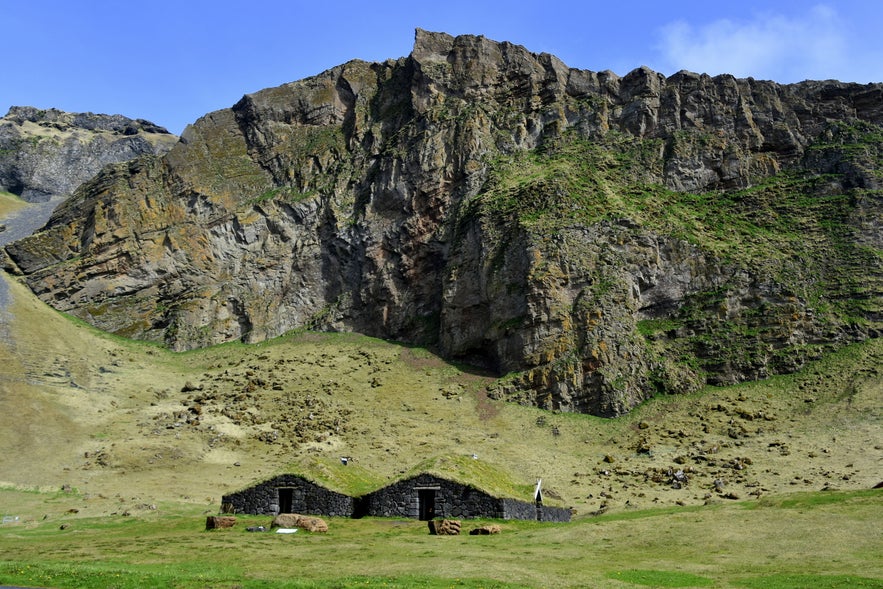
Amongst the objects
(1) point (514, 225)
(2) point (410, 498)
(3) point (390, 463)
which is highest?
(1) point (514, 225)

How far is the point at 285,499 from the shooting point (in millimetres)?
43500

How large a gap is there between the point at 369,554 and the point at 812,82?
109m

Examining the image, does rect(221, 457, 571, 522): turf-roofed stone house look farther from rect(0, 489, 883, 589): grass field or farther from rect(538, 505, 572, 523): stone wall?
rect(0, 489, 883, 589): grass field

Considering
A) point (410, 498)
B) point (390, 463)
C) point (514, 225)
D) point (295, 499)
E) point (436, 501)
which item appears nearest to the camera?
point (436, 501)

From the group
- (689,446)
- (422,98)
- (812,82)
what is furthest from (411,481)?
(812,82)

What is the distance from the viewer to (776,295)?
86625mm

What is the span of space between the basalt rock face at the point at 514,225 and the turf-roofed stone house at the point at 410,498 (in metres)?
39.7

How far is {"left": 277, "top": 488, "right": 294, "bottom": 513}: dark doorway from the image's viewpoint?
142 feet

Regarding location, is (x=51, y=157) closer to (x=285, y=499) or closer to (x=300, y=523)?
(x=285, y=499)

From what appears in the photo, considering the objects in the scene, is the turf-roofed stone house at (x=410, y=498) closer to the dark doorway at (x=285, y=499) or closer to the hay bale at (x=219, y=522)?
the dark doorway at (x=285, y=499)

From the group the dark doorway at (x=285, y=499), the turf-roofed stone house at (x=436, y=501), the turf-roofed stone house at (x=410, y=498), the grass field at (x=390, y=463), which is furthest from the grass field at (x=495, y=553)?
the dark doorway at (x=285, y=499)

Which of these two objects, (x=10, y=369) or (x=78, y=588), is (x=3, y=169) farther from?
(x=78, y=588)

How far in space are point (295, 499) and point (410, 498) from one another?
21.6 feet

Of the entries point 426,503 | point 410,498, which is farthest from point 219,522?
point 426,503
